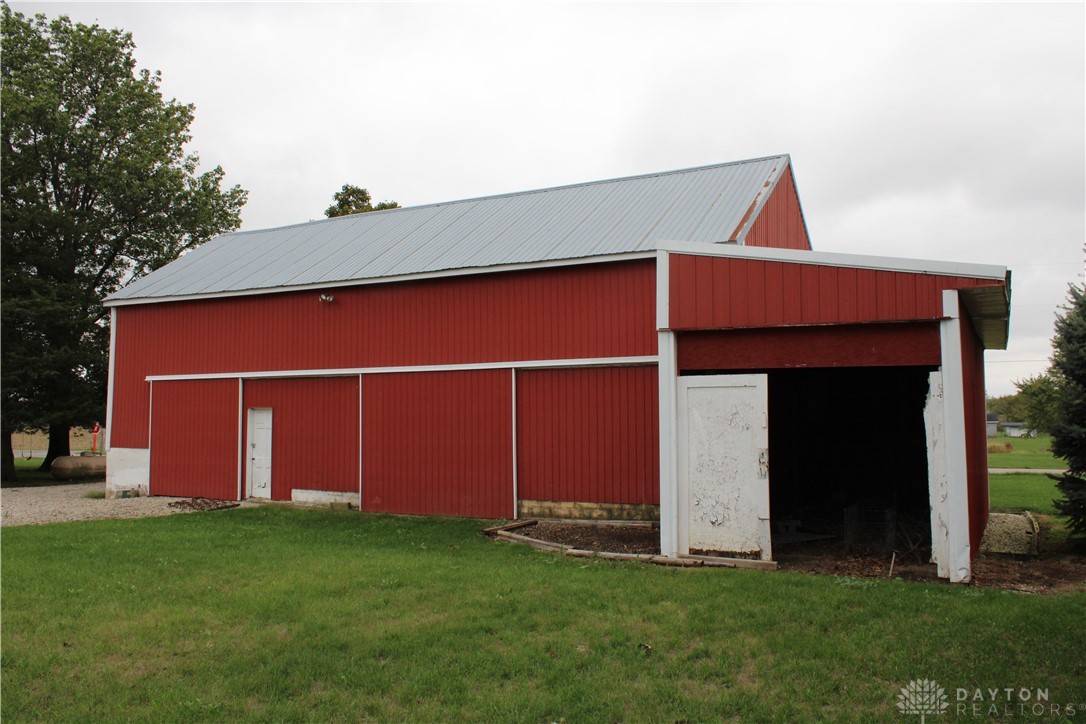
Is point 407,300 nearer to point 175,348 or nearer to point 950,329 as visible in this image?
point 175,348

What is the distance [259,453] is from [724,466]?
35.4 feet

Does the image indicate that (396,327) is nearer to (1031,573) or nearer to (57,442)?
(1031,573)

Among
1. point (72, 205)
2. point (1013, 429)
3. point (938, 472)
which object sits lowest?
point (1013, 429)

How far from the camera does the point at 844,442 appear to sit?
16.0m

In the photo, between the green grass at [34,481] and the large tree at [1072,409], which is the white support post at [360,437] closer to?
the large tree at [1072,409]

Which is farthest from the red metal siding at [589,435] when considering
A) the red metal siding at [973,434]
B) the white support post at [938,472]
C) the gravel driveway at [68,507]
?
the gravel driveway at [68,507]

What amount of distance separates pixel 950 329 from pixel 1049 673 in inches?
145

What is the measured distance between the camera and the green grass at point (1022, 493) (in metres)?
15.4

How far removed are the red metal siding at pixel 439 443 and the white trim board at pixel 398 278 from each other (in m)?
1.76

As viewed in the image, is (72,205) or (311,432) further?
(72,205)

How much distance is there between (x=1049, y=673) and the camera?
5254mm

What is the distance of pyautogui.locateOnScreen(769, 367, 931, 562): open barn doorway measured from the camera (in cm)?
1363

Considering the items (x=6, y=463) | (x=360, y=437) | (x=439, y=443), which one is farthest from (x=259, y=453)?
(x=6, y=463)

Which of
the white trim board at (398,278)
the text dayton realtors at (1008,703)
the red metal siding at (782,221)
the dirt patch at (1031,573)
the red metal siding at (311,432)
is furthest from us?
the red metal siding at (311,432)
